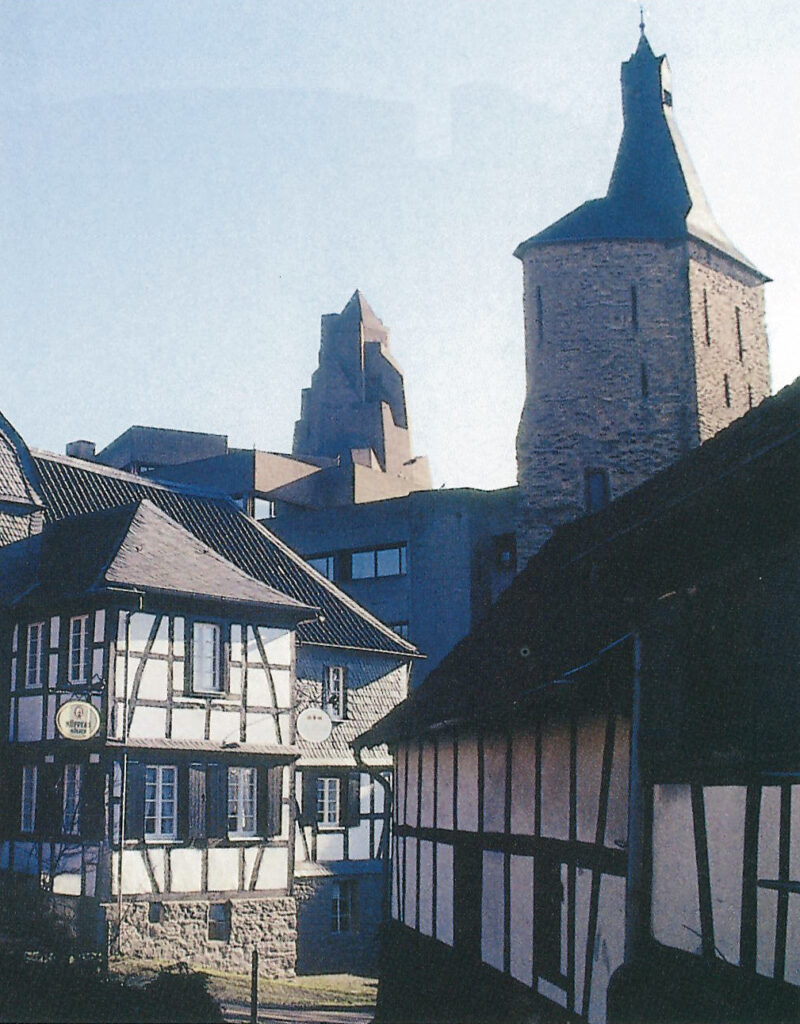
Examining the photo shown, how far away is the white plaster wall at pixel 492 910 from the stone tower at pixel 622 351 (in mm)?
18324

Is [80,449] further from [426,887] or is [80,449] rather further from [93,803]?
[426,887]

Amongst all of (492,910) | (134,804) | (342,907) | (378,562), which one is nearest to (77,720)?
(134,804)

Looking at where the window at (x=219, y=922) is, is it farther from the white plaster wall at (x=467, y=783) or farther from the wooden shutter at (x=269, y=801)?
the white plaster wall at (x=467, y=783)

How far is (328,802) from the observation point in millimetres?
28312

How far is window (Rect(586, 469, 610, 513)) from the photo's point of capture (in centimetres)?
3256

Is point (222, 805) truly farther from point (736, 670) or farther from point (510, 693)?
point (736, 670)

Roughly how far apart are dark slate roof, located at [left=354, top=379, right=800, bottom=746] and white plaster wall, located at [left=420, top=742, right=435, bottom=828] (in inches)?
16.8

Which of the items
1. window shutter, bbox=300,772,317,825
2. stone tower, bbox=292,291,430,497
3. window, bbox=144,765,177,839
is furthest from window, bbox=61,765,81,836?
stone tower, bbox=292,291,430,497

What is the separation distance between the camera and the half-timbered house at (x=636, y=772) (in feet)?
27.2

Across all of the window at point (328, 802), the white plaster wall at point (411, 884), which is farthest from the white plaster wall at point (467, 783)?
the window at point (328, 802)

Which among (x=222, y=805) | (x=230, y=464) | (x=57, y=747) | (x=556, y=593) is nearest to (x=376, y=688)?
(x=222, y=805)

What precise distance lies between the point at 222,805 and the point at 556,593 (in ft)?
32.7

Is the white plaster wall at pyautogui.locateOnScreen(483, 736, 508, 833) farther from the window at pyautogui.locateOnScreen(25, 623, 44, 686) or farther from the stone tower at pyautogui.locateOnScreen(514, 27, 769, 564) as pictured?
the stone tower at pyautogui.locateOnScreen(514, 27, 769, 564)

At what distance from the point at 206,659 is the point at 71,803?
3.36m
